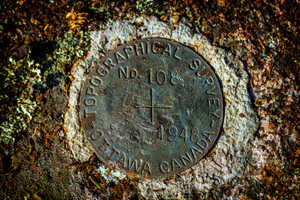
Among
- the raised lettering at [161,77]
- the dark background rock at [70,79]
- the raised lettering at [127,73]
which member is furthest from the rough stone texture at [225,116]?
the raised lettering at [161,77]

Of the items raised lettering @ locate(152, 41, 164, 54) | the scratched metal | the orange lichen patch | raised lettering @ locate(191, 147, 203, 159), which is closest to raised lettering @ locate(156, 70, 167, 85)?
the scratched metal

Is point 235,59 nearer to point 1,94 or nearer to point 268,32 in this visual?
point 268,32

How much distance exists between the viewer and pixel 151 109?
224 centimetres

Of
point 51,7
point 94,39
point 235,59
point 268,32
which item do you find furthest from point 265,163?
point 51,7

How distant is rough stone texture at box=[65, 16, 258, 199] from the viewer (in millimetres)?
2242

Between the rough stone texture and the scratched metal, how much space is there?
86 mm

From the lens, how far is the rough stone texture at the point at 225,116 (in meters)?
A: 2.24

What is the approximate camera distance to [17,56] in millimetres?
2408

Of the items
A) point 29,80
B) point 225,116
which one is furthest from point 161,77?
point 29,80

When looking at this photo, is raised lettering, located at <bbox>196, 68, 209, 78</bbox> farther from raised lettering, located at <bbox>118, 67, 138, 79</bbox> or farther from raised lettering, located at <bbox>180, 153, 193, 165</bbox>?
raised lettering, located at <bbox>180, 153, 193, 165</bbox>

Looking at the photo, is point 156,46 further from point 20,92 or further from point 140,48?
point 20,92

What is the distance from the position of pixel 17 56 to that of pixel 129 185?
1.78 metres

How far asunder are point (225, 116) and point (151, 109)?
745 millimetres

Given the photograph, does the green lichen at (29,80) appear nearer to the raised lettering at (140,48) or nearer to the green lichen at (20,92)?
the green lichen at (20,92)
